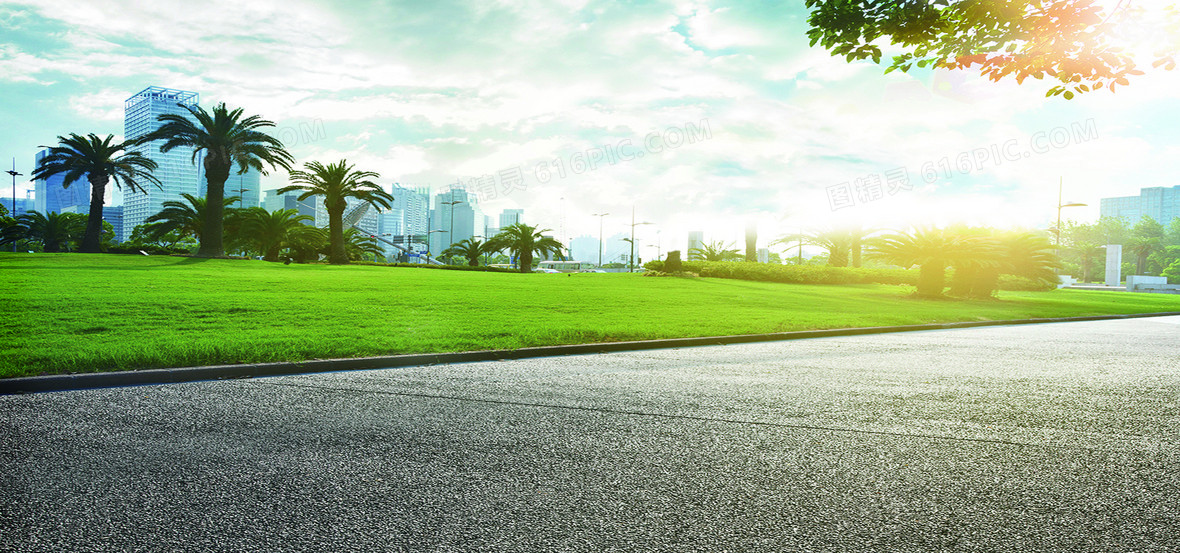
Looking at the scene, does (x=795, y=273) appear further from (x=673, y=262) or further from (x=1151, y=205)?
(x=1151, y=205)

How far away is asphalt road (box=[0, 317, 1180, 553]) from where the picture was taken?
10.5ft

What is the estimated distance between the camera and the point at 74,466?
4094 mm

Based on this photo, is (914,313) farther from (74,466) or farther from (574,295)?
(74,466)

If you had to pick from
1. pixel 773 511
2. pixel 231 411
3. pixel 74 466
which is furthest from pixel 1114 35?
pixel 74 466

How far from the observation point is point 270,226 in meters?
47.7

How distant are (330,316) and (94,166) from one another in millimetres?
35266

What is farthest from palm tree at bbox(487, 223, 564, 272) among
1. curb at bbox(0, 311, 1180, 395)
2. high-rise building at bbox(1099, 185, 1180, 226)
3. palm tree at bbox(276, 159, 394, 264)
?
high-rise building at bbox(1099, 185, 1180, 226)

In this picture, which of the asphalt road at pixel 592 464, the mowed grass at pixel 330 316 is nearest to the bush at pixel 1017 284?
the mowed grass at pixel 330 316

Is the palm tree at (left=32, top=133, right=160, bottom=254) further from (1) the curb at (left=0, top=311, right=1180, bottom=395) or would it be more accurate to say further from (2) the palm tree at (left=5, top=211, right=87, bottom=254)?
(1) the curb at (left=0, top=311, right=1180, bottom=395)

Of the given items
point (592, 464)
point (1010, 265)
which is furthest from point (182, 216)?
point (592, 464)

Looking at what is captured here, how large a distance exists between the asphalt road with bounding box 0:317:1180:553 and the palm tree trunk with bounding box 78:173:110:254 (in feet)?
131

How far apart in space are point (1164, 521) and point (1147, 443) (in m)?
1.89

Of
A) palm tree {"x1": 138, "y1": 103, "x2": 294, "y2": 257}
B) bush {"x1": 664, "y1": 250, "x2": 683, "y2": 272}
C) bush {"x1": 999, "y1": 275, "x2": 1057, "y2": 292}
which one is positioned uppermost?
palm tree {"x1": 138, "y1": 103, "x2": 294, "y2": 257}

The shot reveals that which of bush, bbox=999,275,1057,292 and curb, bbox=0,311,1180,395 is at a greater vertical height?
bush, bbox=999,275,1057,292
